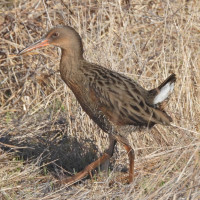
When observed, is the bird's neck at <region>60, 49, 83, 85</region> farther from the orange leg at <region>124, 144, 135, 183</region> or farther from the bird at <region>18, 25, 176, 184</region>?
the orange leg at <region>124, 144, 135, 183</region>

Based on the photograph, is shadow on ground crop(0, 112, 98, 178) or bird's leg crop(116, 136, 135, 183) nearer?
bird's leg crop(116, 136, 135, 183)

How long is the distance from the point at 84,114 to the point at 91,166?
2.30 feet

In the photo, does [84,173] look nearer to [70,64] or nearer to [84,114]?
[84,114]

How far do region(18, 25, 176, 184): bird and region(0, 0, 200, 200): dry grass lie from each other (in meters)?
0.36

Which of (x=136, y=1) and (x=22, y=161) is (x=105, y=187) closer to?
(x=22, y=161)

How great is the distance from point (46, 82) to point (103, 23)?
1009 millimetres

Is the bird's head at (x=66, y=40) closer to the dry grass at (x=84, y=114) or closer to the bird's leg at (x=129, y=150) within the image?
the dry grass at (x=84, y=114)

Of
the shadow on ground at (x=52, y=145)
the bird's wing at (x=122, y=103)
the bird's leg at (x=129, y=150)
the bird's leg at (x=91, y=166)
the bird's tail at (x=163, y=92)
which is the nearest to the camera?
the bird's tail at (x=163, y=92)

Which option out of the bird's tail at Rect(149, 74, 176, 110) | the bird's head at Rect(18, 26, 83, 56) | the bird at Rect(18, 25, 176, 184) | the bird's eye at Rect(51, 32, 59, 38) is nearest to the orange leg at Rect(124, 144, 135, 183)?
the bird at Rect(18, 25, 176, 184)

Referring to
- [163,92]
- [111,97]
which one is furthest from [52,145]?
[163,92]

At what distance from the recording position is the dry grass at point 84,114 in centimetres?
426

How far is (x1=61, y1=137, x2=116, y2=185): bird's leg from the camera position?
4574 millimetres

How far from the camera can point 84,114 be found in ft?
16.9

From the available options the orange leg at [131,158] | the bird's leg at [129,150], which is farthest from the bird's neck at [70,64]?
the orange leg at [131,158]
